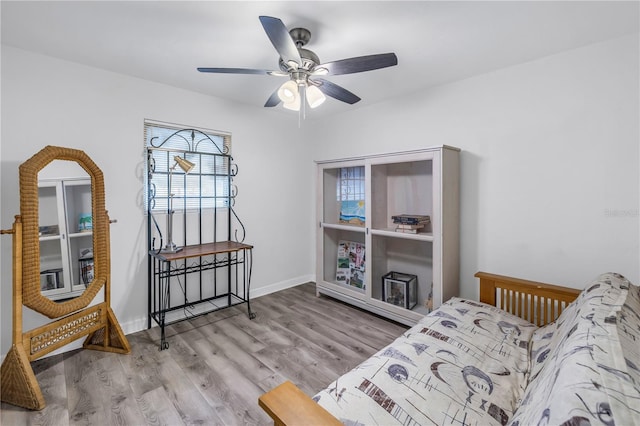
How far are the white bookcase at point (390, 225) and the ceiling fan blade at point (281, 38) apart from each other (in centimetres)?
142

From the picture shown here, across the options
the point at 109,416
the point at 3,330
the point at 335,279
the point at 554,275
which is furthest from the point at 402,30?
the point at 3,330

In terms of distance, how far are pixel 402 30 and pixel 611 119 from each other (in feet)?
5.16

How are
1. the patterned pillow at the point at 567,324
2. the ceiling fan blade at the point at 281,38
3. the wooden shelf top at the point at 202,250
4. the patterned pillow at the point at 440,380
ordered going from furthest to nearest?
the wooden shelf top at the point at 202,250 < the ceiling fan blade at the point at 281,38 < the patterned pillow at the point at 567,324 < the patterned pillow at the point at 440,380

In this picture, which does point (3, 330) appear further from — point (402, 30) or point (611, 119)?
point (611, 119)

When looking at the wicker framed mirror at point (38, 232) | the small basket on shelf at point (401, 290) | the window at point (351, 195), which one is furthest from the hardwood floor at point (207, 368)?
the window at point (351, 195)

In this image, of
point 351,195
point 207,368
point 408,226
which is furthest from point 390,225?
point 207,368

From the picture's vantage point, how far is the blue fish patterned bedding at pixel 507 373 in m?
0.75

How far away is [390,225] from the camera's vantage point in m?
3.14

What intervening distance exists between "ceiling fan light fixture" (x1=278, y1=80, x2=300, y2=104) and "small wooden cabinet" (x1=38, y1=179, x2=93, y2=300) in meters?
1.68

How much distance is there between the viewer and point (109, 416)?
1679mm

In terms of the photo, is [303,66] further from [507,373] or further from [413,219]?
[507,373]

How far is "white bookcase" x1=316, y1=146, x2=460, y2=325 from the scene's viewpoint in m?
2.54

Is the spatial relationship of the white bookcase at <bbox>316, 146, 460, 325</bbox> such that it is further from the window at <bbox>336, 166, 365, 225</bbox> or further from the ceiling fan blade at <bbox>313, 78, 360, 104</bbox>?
the ceiling fan blade at <bbox>313, 78, 360, 104</bbox>

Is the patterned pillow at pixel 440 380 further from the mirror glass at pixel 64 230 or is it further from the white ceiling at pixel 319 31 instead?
the mirror glass at pixel 64 230
